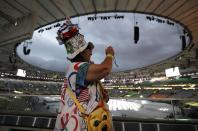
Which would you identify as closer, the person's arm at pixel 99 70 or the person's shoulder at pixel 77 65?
the person's arm at pixel 99 70

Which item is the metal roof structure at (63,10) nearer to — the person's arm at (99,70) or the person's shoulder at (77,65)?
the person's shoulder at (77,65)

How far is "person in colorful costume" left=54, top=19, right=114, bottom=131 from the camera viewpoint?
71.3 inches

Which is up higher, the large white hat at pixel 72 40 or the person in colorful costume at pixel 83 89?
the large white hat at pixel 72 40

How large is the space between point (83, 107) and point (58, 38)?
80 centimetres

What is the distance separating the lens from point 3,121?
4383mm

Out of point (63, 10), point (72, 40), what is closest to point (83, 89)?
point (72, 40)

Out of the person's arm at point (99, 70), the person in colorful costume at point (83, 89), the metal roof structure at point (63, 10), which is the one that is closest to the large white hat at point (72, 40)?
the person in colorful costume at point (83, 89)

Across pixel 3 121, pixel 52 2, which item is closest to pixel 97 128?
pixel 3 121

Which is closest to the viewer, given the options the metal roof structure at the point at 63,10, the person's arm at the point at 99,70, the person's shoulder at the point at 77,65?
the person's arm at the point at 99,70

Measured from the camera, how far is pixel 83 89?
1.90 meters

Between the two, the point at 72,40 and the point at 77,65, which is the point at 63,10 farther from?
the point at 77,65

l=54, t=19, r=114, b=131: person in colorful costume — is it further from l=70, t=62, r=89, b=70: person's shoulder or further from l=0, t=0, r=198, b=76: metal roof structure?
l=0, t=0, r=198, b=76: metal roof structure

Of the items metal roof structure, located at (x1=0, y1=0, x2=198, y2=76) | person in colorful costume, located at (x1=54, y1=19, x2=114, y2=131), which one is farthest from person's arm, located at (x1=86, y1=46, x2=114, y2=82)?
metal roof structure, located at (x1=0, y1=0, x2=198, y2=76)

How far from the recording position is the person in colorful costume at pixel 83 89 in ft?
5.94
